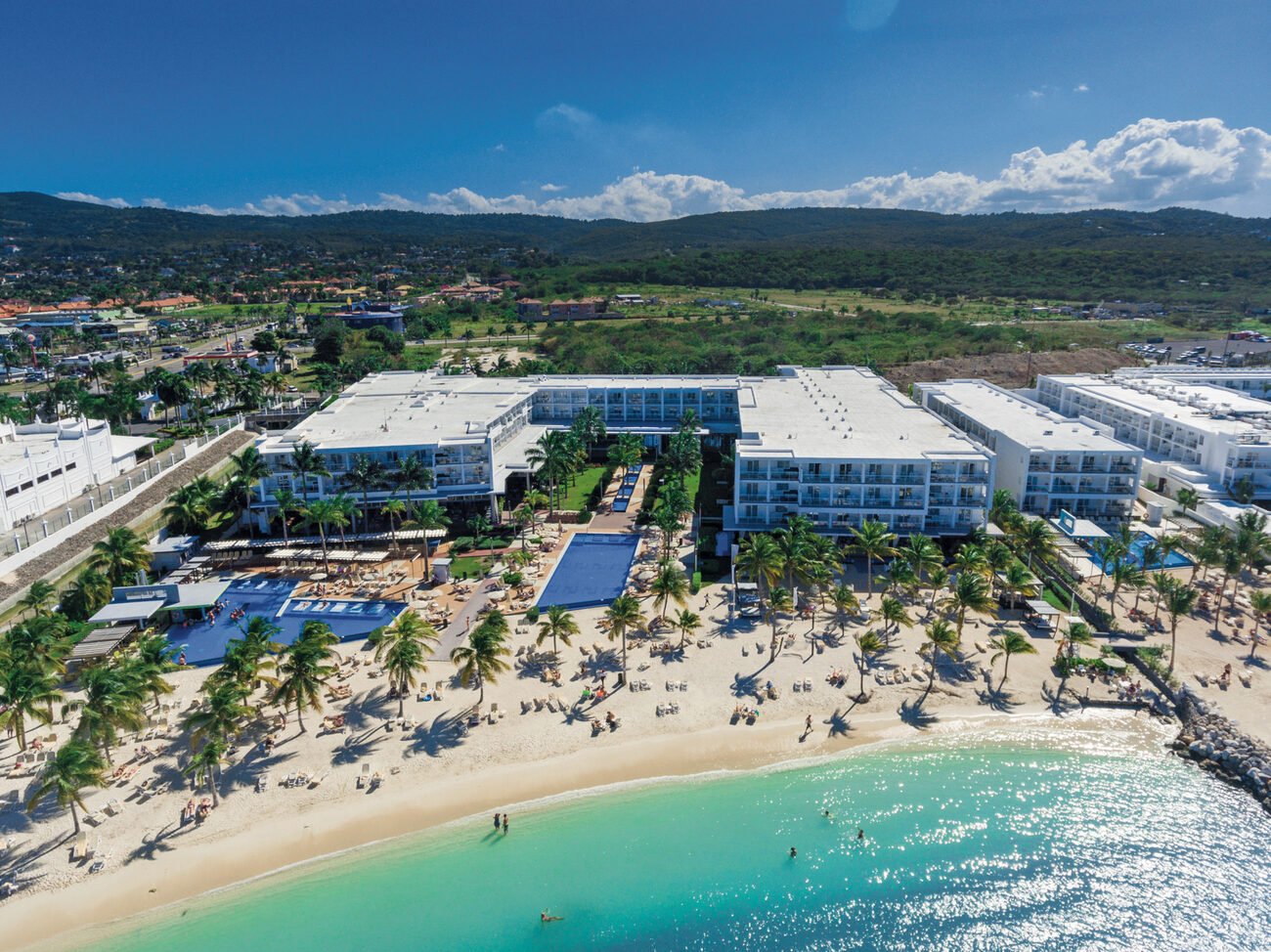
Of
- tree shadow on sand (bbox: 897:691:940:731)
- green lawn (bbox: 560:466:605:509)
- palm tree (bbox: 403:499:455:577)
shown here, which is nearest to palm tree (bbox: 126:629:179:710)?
palm tree (bbox: 403:499:455:577)

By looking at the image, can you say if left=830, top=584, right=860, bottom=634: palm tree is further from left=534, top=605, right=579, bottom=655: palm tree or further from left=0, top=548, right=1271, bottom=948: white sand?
left=534, top=605, right=579, bottom=655: palm tree

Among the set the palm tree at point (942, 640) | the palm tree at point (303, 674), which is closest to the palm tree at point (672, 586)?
the palm tree at point (942, 640)

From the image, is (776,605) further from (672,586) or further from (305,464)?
(305,464)

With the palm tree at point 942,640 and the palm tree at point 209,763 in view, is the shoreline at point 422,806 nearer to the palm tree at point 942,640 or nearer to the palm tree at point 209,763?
the palm tree at point 942,640

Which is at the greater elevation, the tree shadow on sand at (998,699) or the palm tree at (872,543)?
the palm tree at (872,543)

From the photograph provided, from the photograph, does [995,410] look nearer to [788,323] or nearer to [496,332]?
[788,323]

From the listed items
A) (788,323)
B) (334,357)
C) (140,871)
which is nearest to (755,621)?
(140,871)
